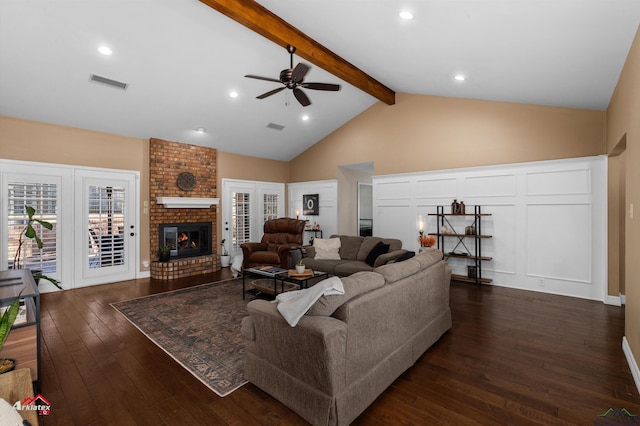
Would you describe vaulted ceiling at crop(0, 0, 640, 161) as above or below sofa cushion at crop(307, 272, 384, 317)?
above

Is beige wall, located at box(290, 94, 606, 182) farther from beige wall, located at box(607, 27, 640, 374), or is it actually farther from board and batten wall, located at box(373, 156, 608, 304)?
beige wall, located at box(607, 27, 640, 374)

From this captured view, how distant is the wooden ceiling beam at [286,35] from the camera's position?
344cm

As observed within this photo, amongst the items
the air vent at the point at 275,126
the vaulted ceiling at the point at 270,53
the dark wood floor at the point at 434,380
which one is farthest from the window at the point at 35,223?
the air vent at the point at 275,126

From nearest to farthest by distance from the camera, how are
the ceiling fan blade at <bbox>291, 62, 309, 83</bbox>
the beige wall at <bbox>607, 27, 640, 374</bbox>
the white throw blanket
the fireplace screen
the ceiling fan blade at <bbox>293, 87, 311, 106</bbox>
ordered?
the white throw blanket, the beige wall at <bbox>607, 27, 640, 374</bbox>, the ceiling fan blade at <bbox>291, 62, 309, 83</bbox>, the ceiling fan blade at <bbox>293, 87, 311, 106</bbox>, the fireplace screen

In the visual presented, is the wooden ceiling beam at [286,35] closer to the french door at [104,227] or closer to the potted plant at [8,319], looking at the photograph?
the potted plant at [8,319]

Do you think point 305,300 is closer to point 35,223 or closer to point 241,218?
point 35,223

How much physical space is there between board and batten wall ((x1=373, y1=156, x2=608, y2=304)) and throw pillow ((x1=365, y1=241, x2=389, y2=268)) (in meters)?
1.59

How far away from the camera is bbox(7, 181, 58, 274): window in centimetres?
493

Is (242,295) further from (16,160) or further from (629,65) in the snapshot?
(629,65)

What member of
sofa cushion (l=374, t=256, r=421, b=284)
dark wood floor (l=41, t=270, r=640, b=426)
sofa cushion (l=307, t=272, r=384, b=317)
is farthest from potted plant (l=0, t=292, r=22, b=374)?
sofa cushion (l=374, t=256, r=421, b=284)

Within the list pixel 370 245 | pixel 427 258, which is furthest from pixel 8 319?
pixel 370 245

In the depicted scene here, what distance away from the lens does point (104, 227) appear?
5.89 meters

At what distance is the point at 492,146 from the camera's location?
5.63 meters

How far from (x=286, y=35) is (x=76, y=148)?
14.4 ft
